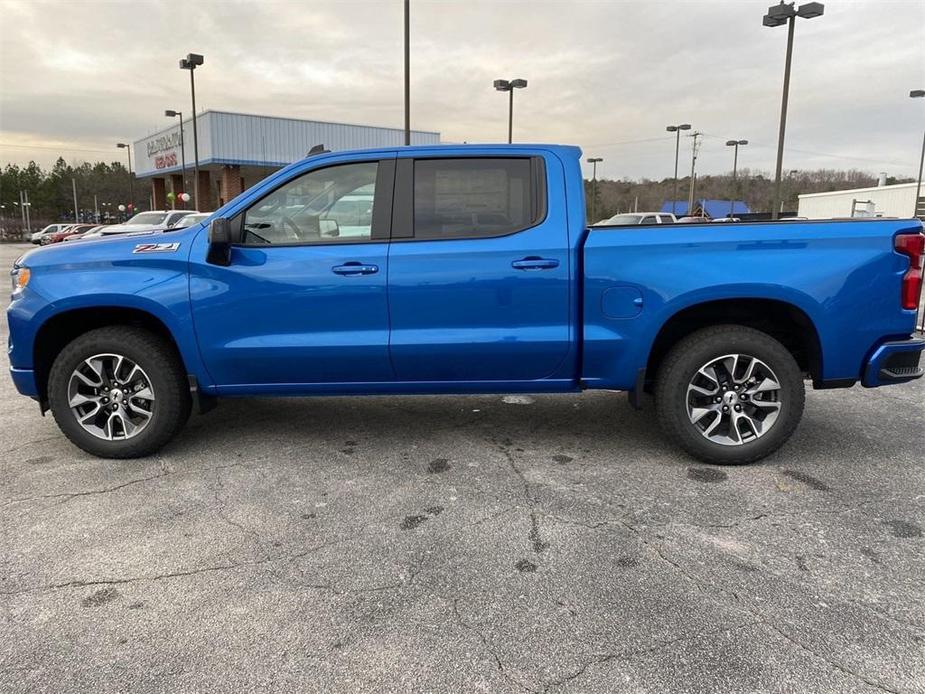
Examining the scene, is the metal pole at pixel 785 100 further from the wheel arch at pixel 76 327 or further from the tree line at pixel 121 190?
the tree line at pixel 121 190

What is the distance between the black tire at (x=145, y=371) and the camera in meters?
4.23

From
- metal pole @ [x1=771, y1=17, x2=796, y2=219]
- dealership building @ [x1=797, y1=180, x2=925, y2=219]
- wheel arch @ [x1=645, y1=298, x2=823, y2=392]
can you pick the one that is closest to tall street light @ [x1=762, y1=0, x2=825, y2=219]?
metal pole @ [x1=771, y1=17, x2=796, y2=219]

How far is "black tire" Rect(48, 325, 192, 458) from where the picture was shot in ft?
13.9

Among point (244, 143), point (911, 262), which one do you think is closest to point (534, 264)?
point (911, 262)

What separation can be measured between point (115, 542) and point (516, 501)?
2037 millimetres

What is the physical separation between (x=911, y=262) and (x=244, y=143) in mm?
37916

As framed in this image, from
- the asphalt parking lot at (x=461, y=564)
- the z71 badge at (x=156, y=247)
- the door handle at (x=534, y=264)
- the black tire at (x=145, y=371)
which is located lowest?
the asphalt parking lot at (x=461, y=564)

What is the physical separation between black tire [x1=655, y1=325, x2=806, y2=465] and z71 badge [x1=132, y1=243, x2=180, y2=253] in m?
3.14

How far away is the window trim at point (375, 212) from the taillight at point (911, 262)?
300 centimetres

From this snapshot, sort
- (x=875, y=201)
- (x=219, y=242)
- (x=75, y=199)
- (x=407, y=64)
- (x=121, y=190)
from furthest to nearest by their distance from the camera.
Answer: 1. (x=121, y=190)
2. (x=75, y=199)
3. (x=875, y=201)
4. (x=407, y=64)
5. (x=219, y=242)

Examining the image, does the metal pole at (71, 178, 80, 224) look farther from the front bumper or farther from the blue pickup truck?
the front bumper

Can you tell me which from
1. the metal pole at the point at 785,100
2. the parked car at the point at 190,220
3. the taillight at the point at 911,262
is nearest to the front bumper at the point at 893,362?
the taillight at the point at 911,262

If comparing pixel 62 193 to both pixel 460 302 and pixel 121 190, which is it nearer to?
pixel 121 190

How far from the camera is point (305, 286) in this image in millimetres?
4078
